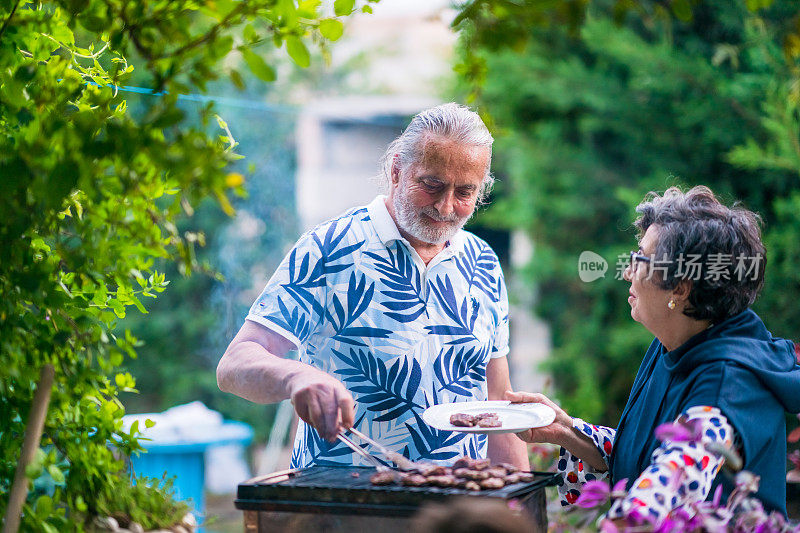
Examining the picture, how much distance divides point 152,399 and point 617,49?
6028 mm

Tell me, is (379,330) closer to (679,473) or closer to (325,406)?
(325,406)

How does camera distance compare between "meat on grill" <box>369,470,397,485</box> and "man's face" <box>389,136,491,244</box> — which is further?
"man's face" <box>389,136,491,244</box>

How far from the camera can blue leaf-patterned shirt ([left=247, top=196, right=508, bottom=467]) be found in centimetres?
246

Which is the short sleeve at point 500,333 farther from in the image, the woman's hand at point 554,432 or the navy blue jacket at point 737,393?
the navy blue jacket at point 737,393

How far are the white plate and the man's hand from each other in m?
0.31

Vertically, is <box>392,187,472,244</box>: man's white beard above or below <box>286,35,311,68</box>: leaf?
below

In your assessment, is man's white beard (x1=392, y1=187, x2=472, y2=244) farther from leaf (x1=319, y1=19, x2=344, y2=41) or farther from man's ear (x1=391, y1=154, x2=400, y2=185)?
leaf (x1=319, y1=19, x2=344, y2=41)

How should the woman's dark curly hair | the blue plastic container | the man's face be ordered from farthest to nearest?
the blue plastic container, the man's face, the woman's dark curly hair

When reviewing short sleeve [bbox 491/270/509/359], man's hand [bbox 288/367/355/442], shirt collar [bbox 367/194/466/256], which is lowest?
man's hand [bbox 288/367/355/442]

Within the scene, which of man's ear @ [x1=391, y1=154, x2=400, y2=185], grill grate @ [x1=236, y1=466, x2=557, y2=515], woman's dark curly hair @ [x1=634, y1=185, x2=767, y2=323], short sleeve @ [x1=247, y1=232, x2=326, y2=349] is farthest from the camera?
man's ear @ [x1=391, y1=154, x2=400, y2=185]

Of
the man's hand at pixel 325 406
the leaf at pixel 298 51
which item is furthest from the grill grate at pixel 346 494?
the leaf at pixel 298 51

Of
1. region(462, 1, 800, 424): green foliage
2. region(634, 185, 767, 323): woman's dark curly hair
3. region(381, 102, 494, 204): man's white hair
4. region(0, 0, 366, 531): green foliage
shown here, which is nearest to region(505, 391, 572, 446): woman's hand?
region(634, 185, 767, 323): woman's dark curly hair

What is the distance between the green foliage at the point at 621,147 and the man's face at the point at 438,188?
1895mm

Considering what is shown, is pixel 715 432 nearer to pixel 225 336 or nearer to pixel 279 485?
pixel 279 485
